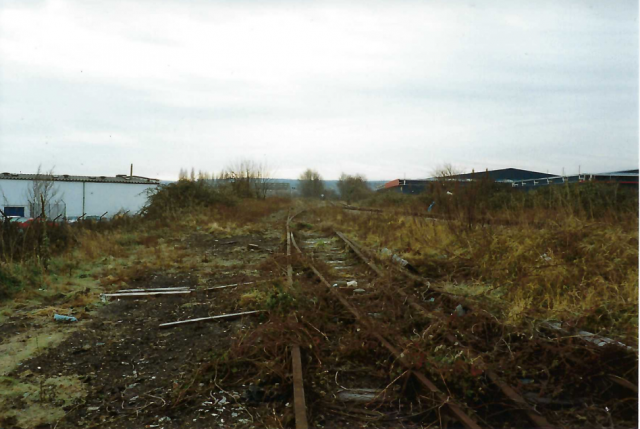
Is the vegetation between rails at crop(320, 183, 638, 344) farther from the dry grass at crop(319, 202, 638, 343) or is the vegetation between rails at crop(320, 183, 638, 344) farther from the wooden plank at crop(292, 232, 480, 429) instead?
the wooden plank at crop(292, 232, 480, 429)

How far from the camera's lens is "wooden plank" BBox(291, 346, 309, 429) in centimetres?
292

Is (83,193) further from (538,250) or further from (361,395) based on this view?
(361,395)

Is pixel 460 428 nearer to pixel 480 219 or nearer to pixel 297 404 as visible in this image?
pixel 297 404

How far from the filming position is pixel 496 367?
379cm

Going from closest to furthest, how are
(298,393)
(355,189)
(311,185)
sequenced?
(298,393)
(355,189)
(311,185)

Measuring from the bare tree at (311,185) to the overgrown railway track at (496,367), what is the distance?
9065 cm

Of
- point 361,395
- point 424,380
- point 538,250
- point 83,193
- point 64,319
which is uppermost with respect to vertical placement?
point 83,193

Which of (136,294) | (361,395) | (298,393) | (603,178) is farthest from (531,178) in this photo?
(298,393)

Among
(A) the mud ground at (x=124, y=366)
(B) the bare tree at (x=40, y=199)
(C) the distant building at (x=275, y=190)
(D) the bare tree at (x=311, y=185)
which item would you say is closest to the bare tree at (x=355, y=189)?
(C) the distant building at (x=275, y=190)

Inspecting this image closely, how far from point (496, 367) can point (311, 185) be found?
95.6 meters

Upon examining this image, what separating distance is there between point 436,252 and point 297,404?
676cm

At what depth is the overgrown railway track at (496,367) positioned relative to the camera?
3123mm

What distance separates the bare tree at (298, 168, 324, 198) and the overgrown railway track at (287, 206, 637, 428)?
90.6 m

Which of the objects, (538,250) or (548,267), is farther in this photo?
(538,250)
